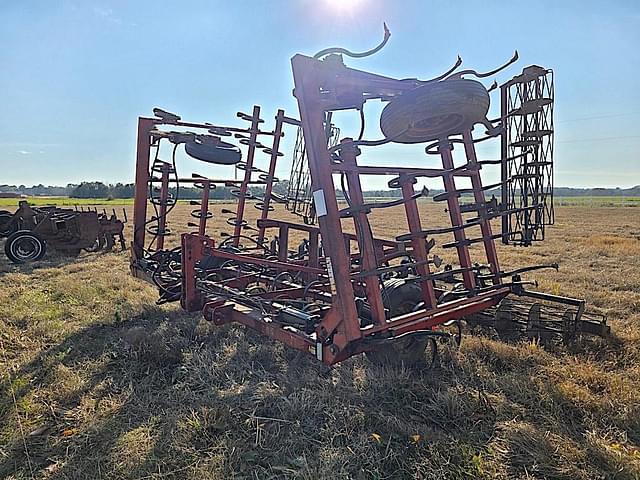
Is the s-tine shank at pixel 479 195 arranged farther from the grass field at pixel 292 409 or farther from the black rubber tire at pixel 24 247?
the black rubber tire at pixel 24 247

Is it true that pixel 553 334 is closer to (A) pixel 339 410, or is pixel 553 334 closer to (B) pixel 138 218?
(A) pixel 339 410

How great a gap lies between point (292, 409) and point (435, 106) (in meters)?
2.16

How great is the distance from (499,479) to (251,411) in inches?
61.7

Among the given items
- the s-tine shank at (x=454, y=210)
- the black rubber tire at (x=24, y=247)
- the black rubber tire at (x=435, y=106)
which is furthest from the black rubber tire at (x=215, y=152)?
the black rubber tire at (x=24, y=247)

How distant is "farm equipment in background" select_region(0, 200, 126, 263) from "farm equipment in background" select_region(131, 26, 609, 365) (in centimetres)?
545

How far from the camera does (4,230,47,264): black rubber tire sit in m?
9.19

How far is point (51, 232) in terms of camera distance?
1004 cm

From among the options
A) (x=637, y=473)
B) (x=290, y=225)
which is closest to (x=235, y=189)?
(x=290, y=225)

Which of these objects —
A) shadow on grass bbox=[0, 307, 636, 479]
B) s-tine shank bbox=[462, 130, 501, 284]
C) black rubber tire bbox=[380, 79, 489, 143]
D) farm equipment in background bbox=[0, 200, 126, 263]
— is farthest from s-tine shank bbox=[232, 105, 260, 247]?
farm equipment in background bbox=[0, 200, 126, 263]

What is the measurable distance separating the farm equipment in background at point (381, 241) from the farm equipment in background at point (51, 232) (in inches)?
214

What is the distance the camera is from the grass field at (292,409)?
7.97 feet

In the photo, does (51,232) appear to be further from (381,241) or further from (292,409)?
(292,409)

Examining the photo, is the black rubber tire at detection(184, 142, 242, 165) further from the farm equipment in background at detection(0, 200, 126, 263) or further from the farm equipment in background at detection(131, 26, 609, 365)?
the farm equipment in background at detection(0, 200, 126, 263)

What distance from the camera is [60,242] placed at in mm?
10062
